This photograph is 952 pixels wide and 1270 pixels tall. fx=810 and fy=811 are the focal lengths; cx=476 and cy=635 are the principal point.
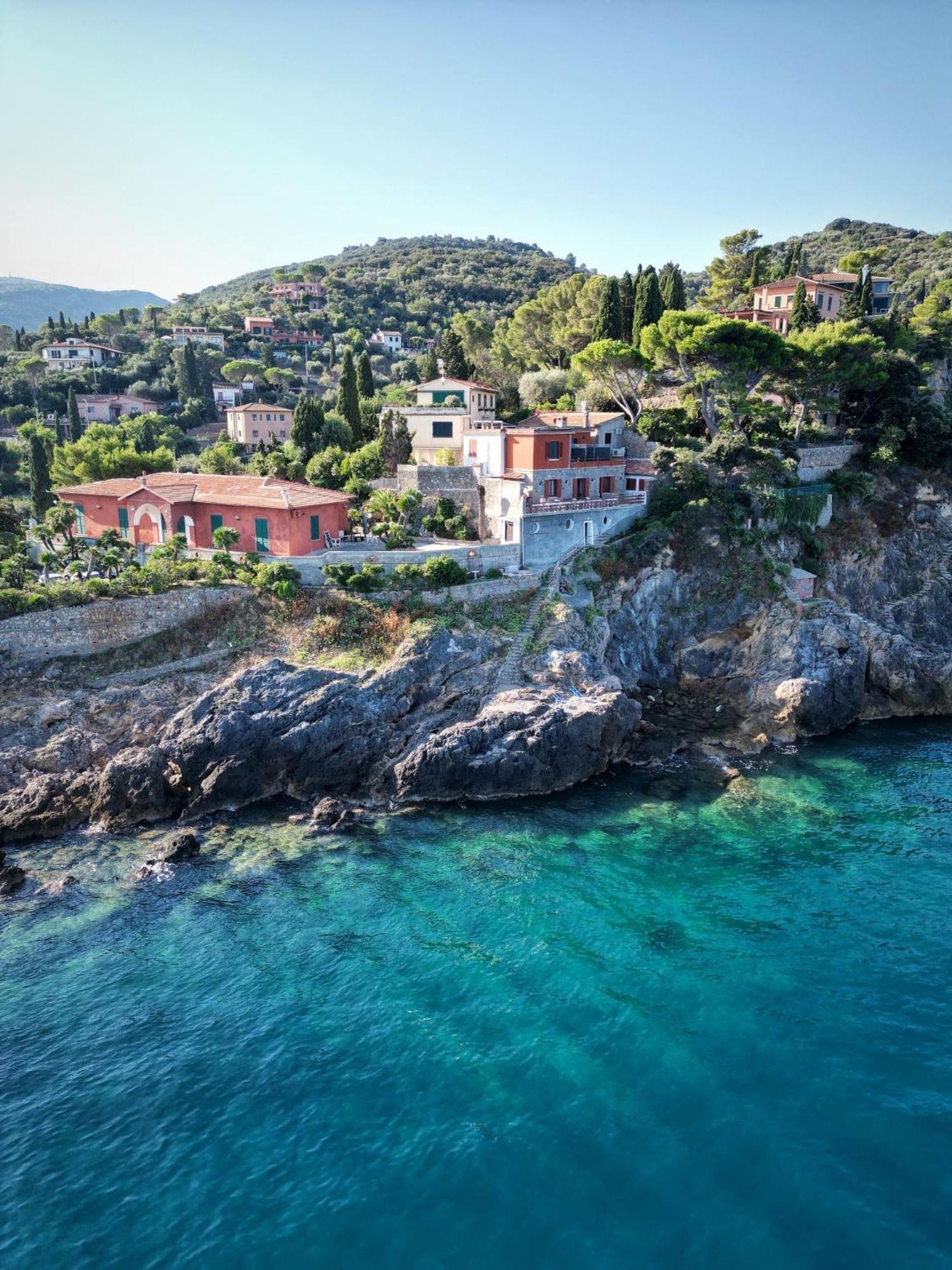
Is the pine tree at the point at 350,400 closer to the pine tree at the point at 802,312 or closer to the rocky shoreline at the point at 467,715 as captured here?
the rocky shoreline at the point at 467,715

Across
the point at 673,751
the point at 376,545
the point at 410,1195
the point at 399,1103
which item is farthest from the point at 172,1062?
the point at 376,545

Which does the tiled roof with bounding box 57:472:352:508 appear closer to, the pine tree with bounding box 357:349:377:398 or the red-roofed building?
the red-roofed building

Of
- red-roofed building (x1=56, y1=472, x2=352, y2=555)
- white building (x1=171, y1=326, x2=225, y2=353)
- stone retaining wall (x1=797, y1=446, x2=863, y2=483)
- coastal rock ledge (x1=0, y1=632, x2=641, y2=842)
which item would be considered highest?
white building (x1=171, y1=326, x2=225, y2=353)

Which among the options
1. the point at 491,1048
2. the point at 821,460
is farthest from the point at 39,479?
the point at 821,460

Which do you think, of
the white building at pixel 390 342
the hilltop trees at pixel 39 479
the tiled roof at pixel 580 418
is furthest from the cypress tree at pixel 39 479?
the white building at pixel 390 342

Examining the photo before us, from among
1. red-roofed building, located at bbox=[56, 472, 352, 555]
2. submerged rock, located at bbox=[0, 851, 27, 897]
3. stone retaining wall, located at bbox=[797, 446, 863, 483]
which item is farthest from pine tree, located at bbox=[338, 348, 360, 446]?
submerged rock, located at bbox=[0, 851, 27, 897]

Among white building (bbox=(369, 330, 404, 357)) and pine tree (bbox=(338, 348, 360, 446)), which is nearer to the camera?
pine tree (bbox=(338, 348, 360, 446))

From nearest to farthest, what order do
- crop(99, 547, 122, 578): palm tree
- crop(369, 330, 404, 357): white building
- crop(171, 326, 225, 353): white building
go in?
crop(99, 547, 122, 578): palm tree
crop(171, 326, 225, 353): white building
crop(369, 330, 404, 357): white building
